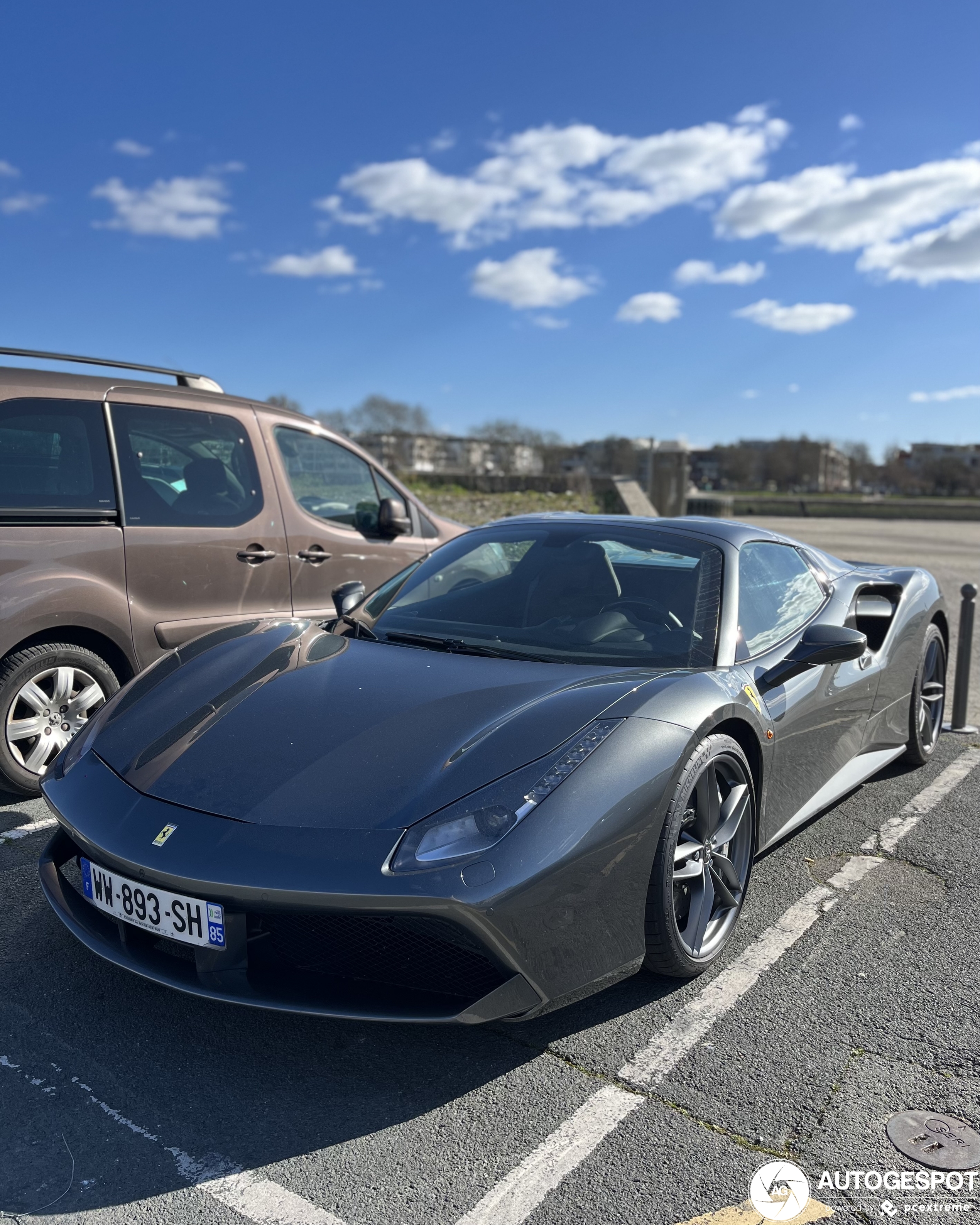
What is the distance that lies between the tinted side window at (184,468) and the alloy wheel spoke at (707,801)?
120 inches

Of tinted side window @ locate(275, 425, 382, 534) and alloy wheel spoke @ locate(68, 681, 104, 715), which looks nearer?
alloy wheel spoke @ locate(68, 681, 104, 715)

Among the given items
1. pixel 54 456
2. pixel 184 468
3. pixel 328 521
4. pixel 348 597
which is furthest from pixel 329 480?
pixel 348 597

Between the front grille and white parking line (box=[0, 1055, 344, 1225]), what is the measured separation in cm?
41

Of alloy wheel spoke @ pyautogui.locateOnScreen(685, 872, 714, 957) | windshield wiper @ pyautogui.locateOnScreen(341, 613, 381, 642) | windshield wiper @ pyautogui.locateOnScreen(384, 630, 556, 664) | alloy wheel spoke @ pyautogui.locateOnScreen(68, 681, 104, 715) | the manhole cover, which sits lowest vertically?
the manhole cover

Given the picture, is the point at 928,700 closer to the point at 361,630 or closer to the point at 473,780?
the point at 361,630

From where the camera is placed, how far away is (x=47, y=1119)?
2172mm

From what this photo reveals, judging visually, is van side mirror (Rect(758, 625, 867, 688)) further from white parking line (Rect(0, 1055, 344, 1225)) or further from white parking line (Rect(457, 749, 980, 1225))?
white parking line (Rect(0, 1055, 344, 1225))

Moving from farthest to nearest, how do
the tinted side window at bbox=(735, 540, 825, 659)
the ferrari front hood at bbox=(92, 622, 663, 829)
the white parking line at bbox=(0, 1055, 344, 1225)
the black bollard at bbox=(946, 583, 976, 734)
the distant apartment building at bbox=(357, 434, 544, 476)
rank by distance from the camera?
the distant apartment building at bbox=(357, 434, 544, 476)
the black bollard at bbox=(946, 583, 976, 734)
the tinted side window at bbox=(735, 540, 825, 659)
the ferrari front hood at bbox=(92, 622, 663, 829)
the white parking line at bbox=(0, 1055, 344, 1225)

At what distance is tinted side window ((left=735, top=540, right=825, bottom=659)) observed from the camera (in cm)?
348

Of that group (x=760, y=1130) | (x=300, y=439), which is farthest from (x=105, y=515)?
(x=760, y=1130)

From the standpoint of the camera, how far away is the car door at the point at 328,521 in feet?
18.0

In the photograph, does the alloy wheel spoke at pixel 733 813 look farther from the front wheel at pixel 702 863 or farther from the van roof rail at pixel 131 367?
the van roof rail at pixel 131 367

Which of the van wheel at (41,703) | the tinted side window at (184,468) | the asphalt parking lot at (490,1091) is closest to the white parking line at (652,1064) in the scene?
the asphalt parking lot at (490,1091)

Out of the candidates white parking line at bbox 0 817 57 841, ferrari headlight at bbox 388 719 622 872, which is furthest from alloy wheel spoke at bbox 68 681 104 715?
ferrari headlight at bbox 388 719 622 872
